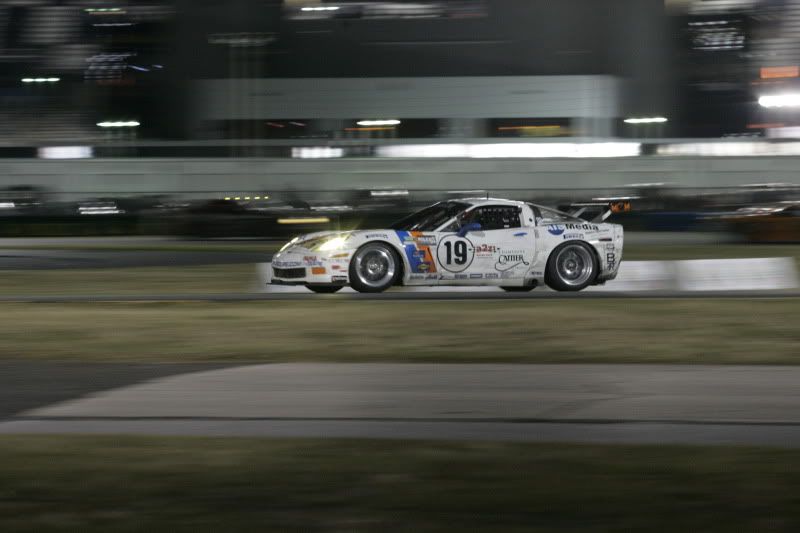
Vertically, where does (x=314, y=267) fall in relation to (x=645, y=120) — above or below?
below

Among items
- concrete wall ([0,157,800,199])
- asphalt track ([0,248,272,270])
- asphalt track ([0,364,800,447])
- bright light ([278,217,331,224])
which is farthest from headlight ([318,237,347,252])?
concrete wall ([0,157,800,199])

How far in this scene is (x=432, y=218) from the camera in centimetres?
1360

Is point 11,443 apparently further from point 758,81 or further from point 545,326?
point 758,81

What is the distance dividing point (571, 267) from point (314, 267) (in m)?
3.10

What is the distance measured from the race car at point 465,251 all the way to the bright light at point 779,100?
158 ft

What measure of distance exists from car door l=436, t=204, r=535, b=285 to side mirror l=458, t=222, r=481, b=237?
2 cm

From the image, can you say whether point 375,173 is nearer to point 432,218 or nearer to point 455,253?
point 432,218

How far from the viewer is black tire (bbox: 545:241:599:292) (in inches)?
541

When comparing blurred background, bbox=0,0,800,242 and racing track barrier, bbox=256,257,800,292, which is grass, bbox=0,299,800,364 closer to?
racing track barrier, bbox=256,257,800,292

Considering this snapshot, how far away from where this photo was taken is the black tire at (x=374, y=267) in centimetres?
1339

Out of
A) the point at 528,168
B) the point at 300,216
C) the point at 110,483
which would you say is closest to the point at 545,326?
the point at 110,483

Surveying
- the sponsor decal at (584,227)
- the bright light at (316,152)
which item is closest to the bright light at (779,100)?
the bright light at (316,152)

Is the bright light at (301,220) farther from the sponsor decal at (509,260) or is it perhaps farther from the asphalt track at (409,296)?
the sponsor decal at (509,260)

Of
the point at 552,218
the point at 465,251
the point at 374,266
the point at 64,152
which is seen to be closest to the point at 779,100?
the point at 64,152
